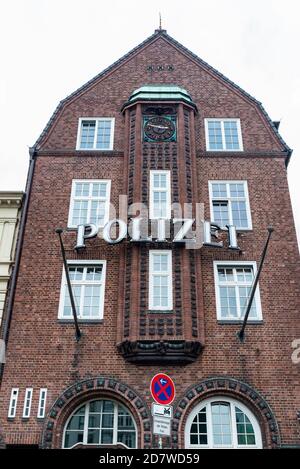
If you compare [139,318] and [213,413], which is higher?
[139,318]

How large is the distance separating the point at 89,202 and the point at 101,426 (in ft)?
28.9

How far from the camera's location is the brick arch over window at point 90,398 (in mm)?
17766

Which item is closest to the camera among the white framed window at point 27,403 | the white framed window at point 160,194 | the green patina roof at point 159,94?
the white framed window at point 27,403

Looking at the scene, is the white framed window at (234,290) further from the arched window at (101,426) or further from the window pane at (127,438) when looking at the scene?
the window pane at (127,438)

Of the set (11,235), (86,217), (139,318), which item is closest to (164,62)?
(86,217)

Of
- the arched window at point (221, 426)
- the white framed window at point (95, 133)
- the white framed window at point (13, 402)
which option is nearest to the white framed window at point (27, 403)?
the white framed window at point (13, 402)

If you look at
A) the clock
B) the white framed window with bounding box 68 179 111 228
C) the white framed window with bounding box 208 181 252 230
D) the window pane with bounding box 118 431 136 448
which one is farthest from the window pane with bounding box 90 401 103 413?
the clock

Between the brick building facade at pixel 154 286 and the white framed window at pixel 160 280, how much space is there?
0.18ft

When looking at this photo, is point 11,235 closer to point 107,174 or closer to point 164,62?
point 107,174

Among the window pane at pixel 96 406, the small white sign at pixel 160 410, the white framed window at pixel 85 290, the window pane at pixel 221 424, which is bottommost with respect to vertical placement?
the small white sign at pixel 160 410

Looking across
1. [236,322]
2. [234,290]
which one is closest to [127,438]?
[236,322]

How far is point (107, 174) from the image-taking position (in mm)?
23516
